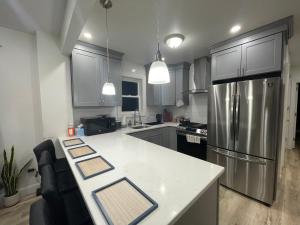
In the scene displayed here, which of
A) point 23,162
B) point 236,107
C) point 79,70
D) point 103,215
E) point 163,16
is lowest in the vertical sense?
point 23,162

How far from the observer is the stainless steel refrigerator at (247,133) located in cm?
183

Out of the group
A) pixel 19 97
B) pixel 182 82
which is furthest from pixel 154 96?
pixel 19 97

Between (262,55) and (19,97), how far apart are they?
3.61 meters

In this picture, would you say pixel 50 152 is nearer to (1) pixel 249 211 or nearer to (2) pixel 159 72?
(2) pixel 159 72

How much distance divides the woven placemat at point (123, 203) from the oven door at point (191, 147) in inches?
81.2

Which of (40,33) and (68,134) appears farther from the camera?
(68,134)

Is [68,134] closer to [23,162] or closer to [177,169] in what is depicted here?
[23,162]

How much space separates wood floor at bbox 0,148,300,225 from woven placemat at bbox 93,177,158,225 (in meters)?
1.43

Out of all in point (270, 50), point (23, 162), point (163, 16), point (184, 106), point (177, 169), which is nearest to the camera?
point (177, 169)

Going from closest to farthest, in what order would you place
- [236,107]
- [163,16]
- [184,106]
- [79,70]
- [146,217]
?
1. [146,217]
2. [163,16]
3. [236,107]
4. [79,70]
5. [184,106]

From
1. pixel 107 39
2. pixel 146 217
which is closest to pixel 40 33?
pixel 107 39

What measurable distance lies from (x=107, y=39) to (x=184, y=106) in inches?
98.3

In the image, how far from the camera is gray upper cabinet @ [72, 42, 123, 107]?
2.40 meters

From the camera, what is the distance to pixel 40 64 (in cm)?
217
